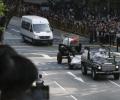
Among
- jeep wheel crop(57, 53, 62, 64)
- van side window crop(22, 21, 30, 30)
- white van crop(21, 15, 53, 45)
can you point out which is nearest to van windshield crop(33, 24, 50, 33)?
white van crop(21, 15, 53, 45)

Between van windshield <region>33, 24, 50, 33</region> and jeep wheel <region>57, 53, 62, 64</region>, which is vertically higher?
van windshield <region>33, 24, 50, 33</region>

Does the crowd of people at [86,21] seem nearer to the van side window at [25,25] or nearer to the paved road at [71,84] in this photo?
the van side window at [25,25]

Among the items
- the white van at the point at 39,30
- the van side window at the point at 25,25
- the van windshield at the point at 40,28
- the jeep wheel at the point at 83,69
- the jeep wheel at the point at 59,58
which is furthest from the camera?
the van side window at the point at 25,25

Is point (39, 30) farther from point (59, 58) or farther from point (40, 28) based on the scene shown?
point (59, 58)

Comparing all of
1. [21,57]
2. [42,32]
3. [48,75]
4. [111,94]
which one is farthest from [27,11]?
[21,57]

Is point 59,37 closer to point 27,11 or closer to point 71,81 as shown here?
point 27,11

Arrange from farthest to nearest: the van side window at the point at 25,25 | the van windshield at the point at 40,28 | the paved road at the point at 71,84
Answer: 1. the van side window at the point at 25,25
2. the van windshield at the point at 40,28
3. the paved road at the point at 71,84

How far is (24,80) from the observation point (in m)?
1.64

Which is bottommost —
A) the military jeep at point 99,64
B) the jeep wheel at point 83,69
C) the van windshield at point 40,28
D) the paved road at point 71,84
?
the paved road at point 71,84

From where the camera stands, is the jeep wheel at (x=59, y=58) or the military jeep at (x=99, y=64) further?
the jeep wheel at (x=59, y=58)

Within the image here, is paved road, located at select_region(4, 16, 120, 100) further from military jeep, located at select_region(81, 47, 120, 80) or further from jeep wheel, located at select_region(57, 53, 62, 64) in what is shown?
military jeep, located at select_region(81, 47, 120, 80)

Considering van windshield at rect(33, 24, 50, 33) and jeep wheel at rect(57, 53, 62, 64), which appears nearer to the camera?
jeep wheel at rect(57, 53, 62, 64)

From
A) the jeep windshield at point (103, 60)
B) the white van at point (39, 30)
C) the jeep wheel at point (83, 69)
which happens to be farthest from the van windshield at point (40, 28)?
the jeep windshield at point (103, 60)

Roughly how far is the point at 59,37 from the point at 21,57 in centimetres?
4936
